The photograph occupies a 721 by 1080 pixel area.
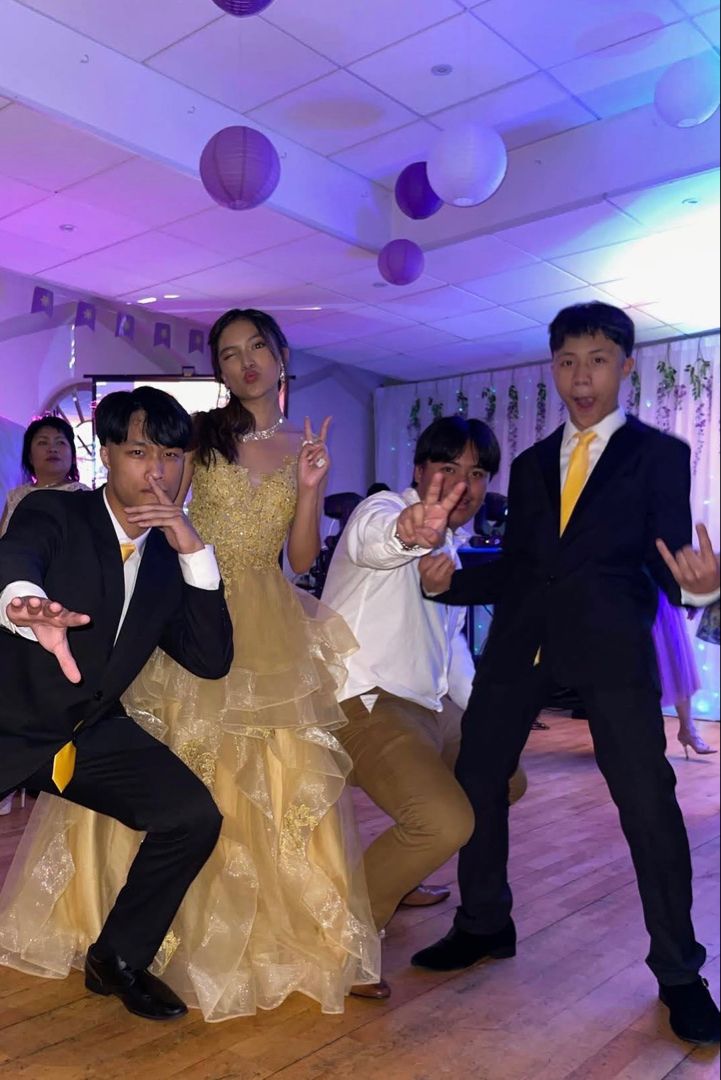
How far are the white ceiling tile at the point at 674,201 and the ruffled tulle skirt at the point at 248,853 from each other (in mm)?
3623

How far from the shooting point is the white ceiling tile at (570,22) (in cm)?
385

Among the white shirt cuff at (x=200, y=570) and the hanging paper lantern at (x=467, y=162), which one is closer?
the white shirt cuff at (x=200, y=570)

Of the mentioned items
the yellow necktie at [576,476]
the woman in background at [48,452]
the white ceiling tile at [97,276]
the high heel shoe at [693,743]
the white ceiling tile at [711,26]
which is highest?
the white ceiling tile at [711,26]

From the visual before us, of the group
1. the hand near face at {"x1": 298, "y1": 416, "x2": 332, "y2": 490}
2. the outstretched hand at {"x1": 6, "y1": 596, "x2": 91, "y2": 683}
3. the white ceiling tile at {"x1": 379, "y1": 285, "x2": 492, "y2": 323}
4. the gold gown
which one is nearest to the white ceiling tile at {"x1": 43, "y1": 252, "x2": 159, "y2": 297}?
the white ceiling tile at {"x1": 379, "y1": 285, "x2": 492, "y2": 323}

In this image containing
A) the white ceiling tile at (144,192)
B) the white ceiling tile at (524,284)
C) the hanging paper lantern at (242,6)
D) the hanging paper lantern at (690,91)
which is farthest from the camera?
the white ceiling tile at (524,284)

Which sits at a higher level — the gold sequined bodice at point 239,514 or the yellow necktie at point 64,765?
the gold sequined bodice at point 239,514

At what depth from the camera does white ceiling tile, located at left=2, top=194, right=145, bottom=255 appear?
17.3ft

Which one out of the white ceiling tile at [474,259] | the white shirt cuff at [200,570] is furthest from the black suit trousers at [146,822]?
the white ceiling tile at [474,259]

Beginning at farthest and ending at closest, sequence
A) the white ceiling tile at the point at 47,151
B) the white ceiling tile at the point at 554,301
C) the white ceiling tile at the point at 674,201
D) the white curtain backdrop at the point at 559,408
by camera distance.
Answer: the white curtain backdrop at the point at 559,408
the white ceiling tile at the point at 554,301
the white ceiling tile at the point at 674,201
the white ceiling tile at the point at 47,151

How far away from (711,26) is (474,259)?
82.1 inches

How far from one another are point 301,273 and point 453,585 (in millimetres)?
4360

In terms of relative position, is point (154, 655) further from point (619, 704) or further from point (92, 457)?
point (92, 457)

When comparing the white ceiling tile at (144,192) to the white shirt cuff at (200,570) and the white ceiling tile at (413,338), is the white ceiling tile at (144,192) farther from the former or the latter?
the white shirt cuff at (200,570)

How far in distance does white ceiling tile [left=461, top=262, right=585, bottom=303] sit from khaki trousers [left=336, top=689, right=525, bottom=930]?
4.42 meters
